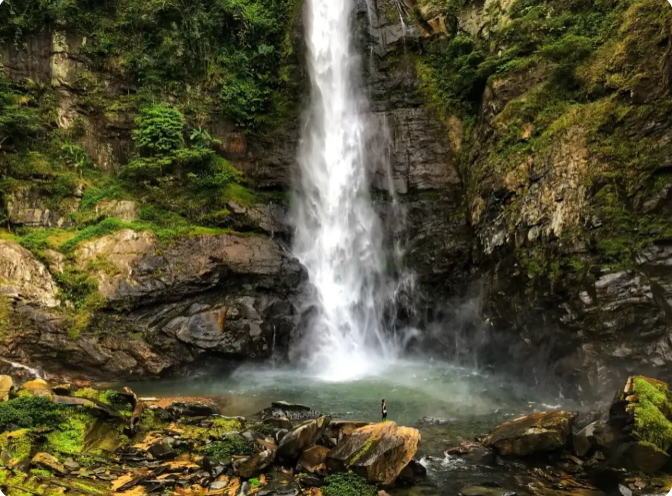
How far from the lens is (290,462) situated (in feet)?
21.8

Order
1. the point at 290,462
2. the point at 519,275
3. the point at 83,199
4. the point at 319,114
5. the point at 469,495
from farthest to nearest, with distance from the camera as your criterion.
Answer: the point at 319,114, the point at 83,199, the point at 519,275, the point at 290,462, the point at 469,495

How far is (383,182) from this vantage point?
55.2ft

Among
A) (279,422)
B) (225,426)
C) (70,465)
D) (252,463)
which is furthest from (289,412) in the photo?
(70,465)

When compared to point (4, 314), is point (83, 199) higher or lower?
higher

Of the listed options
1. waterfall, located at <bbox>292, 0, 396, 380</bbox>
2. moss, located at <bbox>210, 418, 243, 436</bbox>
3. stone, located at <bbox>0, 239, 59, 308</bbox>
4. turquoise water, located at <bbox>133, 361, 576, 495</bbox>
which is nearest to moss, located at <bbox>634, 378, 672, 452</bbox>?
turquoise water, located at <bbox>133, 361, 576, 495</bbox>

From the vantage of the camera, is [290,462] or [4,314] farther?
[4,314]

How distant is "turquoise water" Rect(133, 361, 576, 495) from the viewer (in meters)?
6.97

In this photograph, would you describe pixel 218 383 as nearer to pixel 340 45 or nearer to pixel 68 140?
pixel 68 140

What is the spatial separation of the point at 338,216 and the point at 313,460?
11.6m

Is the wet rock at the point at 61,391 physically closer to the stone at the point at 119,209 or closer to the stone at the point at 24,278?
the stone at the point at 24,278

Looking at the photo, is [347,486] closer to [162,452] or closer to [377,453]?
[377,453]

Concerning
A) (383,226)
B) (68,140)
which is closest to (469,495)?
(383,226)

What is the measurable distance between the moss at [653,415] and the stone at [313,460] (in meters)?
4.63

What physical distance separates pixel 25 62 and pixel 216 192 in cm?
904
